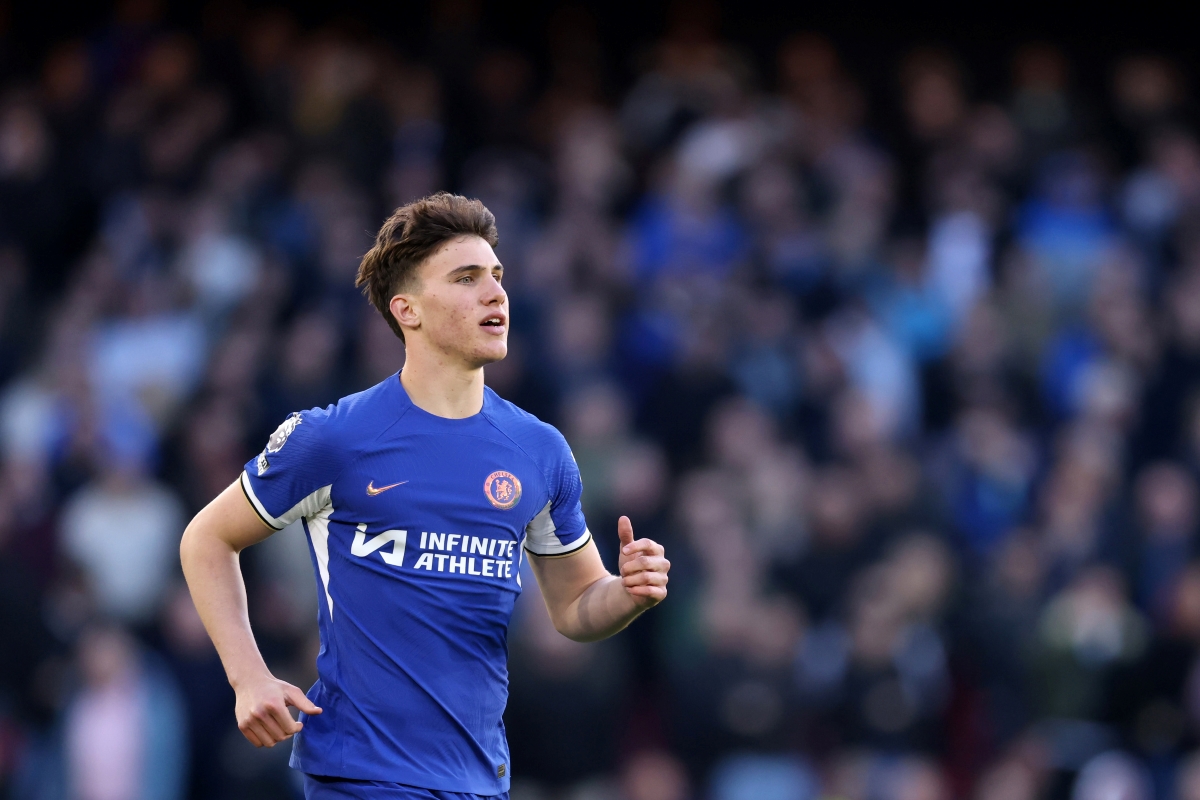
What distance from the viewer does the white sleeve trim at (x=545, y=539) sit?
4.94 meters

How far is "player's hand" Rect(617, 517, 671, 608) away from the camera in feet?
15.1

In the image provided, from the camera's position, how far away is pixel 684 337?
11445 mm

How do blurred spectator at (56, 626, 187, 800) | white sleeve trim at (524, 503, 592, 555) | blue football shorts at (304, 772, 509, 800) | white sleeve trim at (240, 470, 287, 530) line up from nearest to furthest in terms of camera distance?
blue football shorts at (304, 772, 509, 800) → white sleeve trim at (240, 470, 287, 530) → white sleeve trim at (524, 503, 592, 555) → blurred spectator at (56, 626, 187, 800)

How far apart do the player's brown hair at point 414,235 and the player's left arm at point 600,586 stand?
872 millimetres

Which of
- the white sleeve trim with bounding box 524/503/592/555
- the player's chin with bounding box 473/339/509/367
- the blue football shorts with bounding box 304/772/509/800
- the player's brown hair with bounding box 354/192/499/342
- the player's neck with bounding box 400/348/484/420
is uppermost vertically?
the player's brown hair with bounding box 354/192/499/342

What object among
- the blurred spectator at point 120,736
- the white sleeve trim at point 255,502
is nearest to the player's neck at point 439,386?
the white sleeve trim at point 255,502

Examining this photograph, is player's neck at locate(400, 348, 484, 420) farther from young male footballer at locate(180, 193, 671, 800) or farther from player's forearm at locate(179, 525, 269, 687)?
player's forearm at locate(179, 525, 269, 687)

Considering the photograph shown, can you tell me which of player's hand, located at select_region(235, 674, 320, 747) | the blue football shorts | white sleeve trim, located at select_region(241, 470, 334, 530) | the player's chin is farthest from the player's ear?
the blue football shorts

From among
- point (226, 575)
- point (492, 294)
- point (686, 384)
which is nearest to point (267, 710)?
point (226, 575)

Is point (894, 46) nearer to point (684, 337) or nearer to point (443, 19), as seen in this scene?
point (443, 19)

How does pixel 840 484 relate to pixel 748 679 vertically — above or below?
above

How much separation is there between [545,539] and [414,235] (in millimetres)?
998

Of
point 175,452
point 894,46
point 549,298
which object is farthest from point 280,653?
point 894,46

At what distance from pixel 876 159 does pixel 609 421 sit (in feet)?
13.4
